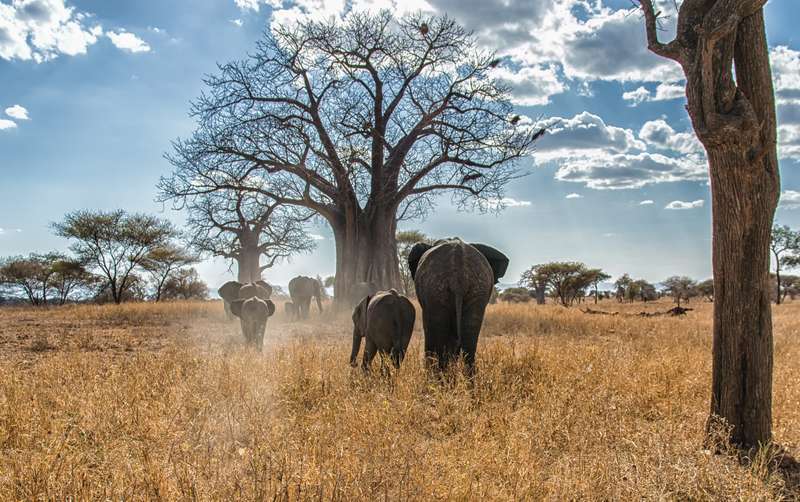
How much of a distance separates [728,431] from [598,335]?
8.70 metres

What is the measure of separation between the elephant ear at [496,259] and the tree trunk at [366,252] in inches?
461

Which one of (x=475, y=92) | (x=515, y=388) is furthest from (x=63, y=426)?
(x=475, y=92)

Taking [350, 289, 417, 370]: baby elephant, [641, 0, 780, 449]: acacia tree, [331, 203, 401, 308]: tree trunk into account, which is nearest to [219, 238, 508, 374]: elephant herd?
[350, 289, 417, 370]: baby elephant

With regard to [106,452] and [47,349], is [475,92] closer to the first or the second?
[47,349]

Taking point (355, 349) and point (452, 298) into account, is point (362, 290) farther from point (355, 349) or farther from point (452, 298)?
point (452, 298)

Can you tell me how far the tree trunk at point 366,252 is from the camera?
1869cm

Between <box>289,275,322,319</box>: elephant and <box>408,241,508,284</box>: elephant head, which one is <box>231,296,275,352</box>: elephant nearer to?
<box>408,241,508,284</box>: elephant head

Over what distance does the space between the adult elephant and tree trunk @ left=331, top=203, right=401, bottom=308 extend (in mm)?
12502

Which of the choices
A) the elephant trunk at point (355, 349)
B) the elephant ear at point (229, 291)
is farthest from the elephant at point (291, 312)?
the elephant trunk at point (355, 349)

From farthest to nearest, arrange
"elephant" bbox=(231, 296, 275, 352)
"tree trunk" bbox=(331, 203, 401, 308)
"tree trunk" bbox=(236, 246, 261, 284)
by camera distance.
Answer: "tree trunk" bbox=(236, 246, 261, 284) < "tree trunk" bbox=(331, 203, 401, 308) < "elephant" bbox=(231, 296, 275, 352)

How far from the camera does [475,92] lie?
753 inches

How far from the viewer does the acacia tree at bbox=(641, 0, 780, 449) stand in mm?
3883

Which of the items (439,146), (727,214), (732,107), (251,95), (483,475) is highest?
(251,95)

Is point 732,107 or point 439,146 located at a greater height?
point 439,146
